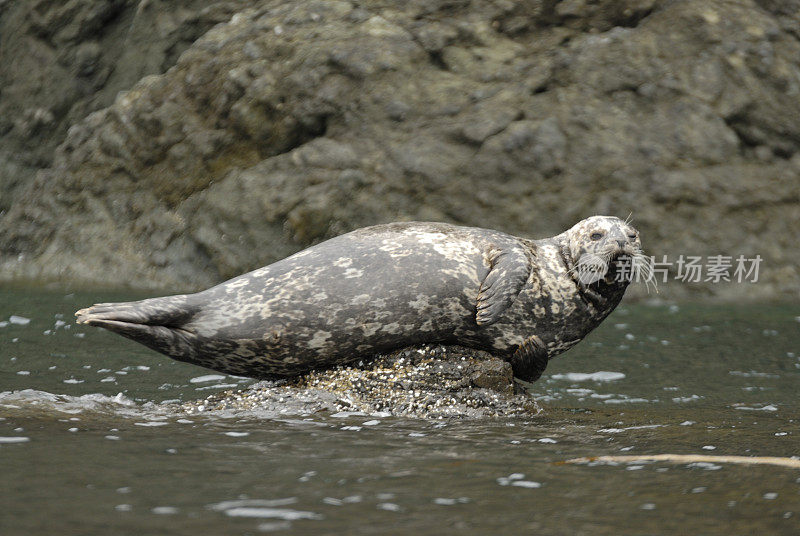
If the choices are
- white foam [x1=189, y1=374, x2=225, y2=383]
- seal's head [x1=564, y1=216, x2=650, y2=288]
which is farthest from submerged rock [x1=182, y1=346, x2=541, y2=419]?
white foam [x1=189, y1=374, x2=225, y2=383]

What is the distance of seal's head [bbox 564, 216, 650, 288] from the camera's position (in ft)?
16.1

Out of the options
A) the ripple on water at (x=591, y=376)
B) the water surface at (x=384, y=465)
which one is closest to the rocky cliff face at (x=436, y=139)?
the ripple on water at (x=591, y=376)

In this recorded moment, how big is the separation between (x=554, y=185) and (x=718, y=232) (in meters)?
1.92

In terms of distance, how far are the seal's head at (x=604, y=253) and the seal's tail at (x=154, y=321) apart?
6.72 feet

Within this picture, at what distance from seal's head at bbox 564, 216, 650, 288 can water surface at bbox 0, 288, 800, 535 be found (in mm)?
735

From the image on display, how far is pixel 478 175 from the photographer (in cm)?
1084

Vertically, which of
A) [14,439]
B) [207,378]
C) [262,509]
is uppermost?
[262,509]

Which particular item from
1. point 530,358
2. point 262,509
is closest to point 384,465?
point 262,509

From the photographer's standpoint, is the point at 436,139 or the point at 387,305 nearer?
the point at 387,305

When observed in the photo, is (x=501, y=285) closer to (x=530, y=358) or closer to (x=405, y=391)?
(x=530, y=358)

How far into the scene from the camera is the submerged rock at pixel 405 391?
182 inches

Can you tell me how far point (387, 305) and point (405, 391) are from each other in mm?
446

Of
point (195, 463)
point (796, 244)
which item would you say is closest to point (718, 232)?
point (796, 244)

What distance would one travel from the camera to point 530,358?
4883 mm
